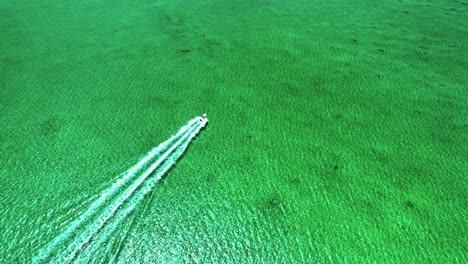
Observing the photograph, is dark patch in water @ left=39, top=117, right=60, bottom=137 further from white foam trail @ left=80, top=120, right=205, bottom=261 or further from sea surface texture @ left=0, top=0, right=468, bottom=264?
white foam trail @ left=80, top=120, right=205, bottom=261

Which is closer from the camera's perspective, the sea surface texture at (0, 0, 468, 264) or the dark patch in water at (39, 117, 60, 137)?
the sea surface texture at (0, 0, 468, 264)

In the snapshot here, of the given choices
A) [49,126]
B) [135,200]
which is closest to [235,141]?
[135,200]

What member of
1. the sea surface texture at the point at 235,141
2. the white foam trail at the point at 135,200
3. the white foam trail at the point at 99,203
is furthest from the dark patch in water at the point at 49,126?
the white foam trail at the point at 135,200

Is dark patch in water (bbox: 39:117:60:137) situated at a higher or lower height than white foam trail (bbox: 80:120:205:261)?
higher

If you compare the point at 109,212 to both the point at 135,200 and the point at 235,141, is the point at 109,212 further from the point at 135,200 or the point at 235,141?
the point at 235,141

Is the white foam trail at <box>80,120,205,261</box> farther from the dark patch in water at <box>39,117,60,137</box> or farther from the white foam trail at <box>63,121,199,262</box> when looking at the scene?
the dark patch in water at <box>39,117,60,137</box>

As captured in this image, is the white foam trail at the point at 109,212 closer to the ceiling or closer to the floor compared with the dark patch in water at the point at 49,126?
closer to the floor

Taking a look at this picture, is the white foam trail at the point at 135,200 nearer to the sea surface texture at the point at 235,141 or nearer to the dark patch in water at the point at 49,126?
the sea surface texture at the point at 235,141

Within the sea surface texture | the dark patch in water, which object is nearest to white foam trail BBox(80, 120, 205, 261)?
the sea surface texture
